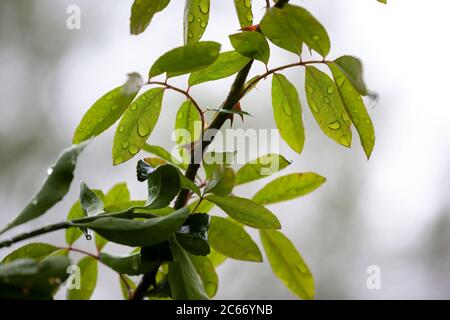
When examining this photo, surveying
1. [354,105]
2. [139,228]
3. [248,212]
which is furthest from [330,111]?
[139,228]

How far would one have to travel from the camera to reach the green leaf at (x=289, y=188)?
0.62m

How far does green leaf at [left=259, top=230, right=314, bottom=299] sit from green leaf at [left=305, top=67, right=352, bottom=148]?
0.49ft

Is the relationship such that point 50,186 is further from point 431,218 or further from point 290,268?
point 431,218

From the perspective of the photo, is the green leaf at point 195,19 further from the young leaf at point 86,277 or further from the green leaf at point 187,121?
the young leaf at point 86,277

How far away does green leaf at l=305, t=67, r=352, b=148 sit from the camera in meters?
0.55

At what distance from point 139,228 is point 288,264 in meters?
0.27

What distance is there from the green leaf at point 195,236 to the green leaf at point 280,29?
0.57 ft

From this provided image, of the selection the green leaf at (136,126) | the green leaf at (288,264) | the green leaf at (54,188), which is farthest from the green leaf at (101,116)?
the green leaf at (288,264)

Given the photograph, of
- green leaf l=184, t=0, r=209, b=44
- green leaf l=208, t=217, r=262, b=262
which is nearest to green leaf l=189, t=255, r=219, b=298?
green leaf l=208, t=217, r=262, b=262

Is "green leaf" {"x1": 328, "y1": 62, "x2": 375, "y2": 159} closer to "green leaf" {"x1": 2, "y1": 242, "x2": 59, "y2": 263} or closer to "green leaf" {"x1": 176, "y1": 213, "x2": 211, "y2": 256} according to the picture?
"green leaf" {"x1": 176, "y1": 213, "x2": 211, "y2": 256}

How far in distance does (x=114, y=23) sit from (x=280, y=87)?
3.34 metres

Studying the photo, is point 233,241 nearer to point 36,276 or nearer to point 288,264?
point 288,264
